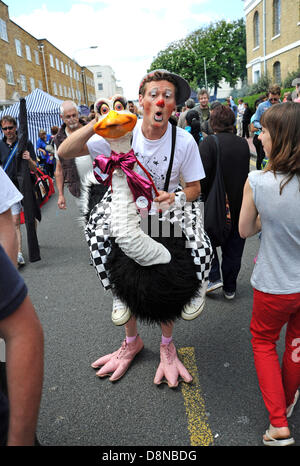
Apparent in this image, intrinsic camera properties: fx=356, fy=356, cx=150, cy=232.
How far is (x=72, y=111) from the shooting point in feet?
13.5

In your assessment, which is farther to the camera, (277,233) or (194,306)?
(194,306)

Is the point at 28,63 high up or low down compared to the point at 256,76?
up

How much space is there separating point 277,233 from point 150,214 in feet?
2.47

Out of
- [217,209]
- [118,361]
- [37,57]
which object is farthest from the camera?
[37,57]

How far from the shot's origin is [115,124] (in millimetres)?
1850

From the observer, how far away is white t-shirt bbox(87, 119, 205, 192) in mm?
2283

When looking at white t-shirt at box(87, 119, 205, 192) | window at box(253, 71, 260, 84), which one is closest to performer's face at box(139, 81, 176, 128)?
white t-shirt at box(87, 119, 205, 192)

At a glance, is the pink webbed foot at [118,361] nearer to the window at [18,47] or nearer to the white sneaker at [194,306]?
the white sneaker at [194,306]

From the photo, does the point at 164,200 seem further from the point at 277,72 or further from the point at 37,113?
the point at 277,72

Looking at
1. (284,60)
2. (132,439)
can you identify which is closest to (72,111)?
(132,439)

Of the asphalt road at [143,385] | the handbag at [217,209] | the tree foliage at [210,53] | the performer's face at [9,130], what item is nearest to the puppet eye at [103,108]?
the handbag at [217,209]

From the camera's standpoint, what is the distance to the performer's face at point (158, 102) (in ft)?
7.11

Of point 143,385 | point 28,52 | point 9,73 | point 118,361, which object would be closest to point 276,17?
point 9,73

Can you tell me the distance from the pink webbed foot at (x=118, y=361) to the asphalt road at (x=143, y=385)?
5 centimetres
